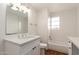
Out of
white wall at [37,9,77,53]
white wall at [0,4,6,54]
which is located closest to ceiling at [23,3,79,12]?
white wall at [37,9,77,53]

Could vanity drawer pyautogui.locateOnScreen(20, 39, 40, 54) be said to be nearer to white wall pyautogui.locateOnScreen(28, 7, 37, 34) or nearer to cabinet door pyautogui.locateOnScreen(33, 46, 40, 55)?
cabinet door pyautogui.locateOnScreen(33, 46, 40, 55)

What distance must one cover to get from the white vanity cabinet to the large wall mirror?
270 mm

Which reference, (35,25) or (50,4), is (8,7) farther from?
(50,4)

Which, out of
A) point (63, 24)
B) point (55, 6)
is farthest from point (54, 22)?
point (55, 6)

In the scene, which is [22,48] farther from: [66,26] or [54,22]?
[66,26]

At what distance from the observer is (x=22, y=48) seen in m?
1.11

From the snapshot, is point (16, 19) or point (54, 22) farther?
point (16, 19)

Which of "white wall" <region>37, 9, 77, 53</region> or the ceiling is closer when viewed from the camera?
the ceiling

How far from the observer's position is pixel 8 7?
4.28 ft

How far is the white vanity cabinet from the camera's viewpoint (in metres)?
1.09

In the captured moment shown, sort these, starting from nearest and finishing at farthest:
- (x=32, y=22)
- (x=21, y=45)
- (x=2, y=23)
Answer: (x=21, y=45)
(x=2, y=23)
(x=32, y=22)

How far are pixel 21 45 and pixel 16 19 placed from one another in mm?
583

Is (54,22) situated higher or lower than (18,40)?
higher

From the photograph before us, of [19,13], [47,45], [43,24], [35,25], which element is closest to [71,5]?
[43,24]
